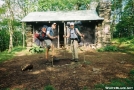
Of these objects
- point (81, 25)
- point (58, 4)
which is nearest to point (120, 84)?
point (81, 25)

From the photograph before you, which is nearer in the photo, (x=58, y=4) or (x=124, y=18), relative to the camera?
(x=124, y=18)

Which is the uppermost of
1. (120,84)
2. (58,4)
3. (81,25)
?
(58,4)

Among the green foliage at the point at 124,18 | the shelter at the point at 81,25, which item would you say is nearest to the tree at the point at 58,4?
the green foliage at the point at 124,18

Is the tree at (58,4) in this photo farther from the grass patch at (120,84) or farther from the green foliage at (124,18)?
the grass patch at (120,84)

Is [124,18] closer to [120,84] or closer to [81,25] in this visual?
[81,25]

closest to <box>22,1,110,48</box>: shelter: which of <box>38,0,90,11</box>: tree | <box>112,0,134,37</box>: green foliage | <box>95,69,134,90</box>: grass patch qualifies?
<box>112,0,134,37</box>: green foliage

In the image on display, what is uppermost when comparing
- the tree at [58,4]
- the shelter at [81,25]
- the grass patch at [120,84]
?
the tree at [58,4]

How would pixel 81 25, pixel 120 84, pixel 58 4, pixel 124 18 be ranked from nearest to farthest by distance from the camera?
1. pixel 120 84
2. pixel 81 25
3. pixel 124 18
4. pixel 58 4

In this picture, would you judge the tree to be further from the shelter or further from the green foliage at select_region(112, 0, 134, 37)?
the shelter

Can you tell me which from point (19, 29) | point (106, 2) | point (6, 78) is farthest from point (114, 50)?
point (19, 29)

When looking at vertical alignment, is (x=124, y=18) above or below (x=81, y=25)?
above

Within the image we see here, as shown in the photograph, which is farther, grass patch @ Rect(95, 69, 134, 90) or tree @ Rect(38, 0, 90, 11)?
tree @ Rect(38, 0, 90, 11)

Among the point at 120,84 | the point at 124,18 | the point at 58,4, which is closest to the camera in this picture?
the point at 120,84

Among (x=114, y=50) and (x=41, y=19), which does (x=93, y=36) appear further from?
(x=41, y=19)
